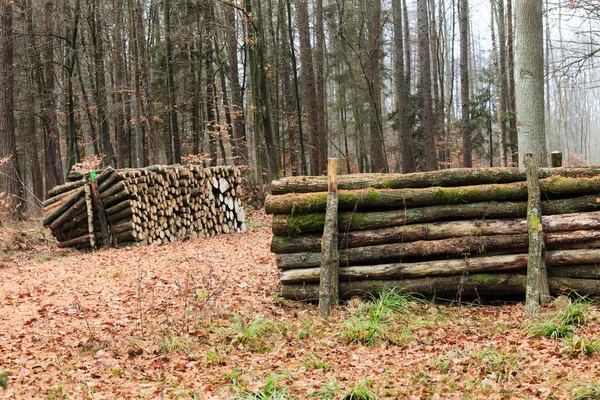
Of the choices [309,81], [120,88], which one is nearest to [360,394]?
[309,81]

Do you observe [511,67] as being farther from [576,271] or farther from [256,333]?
[256,333]

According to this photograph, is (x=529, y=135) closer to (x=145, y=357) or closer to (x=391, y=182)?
(x=391, y=182)

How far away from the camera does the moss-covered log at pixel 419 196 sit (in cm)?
697

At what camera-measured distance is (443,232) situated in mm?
7090

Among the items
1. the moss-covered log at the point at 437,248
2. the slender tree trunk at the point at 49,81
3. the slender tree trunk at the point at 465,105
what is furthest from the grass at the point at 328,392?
the slender tree trunk at the point at 49,81

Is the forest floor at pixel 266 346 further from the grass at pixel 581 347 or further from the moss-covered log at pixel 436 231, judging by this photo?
the moss-covered log at pixel 436 231

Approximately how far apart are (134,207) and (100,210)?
2.66ft

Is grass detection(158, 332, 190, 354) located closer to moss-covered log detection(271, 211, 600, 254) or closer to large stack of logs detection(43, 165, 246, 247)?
moss-covered log detection(271, 211, 600, 254)

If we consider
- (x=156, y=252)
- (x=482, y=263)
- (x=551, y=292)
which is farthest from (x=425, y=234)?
(x=156, y=252)

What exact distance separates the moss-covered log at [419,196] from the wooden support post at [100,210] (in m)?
6.19

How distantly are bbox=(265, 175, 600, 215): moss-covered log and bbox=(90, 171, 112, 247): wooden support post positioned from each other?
244 inches

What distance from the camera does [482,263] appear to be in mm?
6891

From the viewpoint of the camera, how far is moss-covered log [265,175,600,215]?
6973mm

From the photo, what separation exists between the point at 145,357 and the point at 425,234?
4039mm
